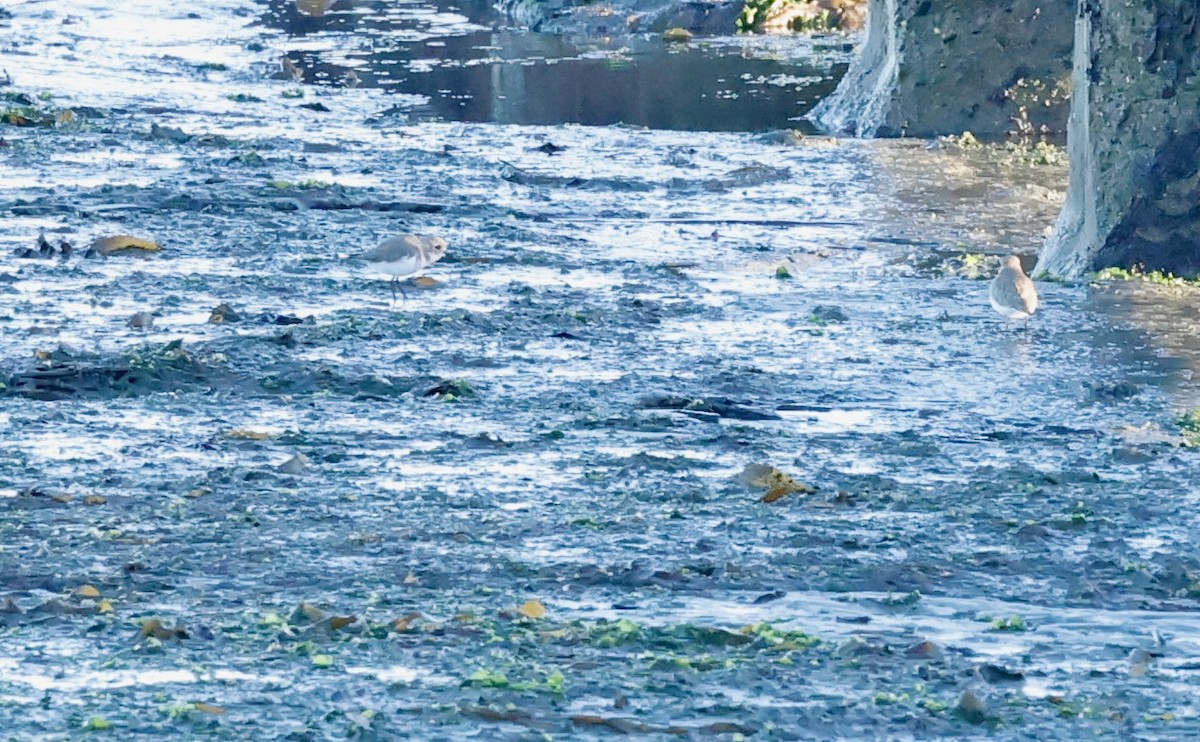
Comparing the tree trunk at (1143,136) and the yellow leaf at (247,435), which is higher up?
the tree trunk at (1143,136)

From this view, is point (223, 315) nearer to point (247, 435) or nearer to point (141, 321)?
point (141, 321)

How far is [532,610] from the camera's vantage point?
564cm

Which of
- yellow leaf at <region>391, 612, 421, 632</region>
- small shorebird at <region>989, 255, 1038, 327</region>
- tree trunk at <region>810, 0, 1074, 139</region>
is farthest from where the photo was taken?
tree trunk at <region>810, 0, 1074, 139</region>

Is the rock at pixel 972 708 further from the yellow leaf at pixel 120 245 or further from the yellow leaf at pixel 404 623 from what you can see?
the yellow leaf at pixel 120 245

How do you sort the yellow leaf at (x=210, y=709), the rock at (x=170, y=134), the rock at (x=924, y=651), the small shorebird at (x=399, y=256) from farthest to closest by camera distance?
the rock at (x=170, y=134) < the small shorebird at (x=399, y=256) < the rock at (x=924, y=651) < the yellow leaf at (x=210, y=709)

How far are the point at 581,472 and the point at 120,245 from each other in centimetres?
479

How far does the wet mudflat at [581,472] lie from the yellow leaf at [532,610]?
13 mm

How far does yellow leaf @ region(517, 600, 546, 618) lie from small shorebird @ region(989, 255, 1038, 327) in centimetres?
438

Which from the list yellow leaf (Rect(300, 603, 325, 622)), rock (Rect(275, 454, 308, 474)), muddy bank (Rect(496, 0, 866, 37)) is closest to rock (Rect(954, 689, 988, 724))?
yellow leaf (Rect(300, 603, 325, 622))

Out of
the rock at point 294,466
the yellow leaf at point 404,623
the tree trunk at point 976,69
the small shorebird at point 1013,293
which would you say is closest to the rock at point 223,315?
the rock at point 294,466

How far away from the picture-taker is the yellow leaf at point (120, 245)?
1109 cm

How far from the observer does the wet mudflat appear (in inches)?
203

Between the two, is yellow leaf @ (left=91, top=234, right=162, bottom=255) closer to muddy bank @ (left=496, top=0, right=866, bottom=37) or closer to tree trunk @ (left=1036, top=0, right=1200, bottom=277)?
tree trunk @ (left=1036, top=0, right=1200, bottom=277)

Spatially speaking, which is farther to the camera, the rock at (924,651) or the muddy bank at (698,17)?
the muddy bank at (698,17)
